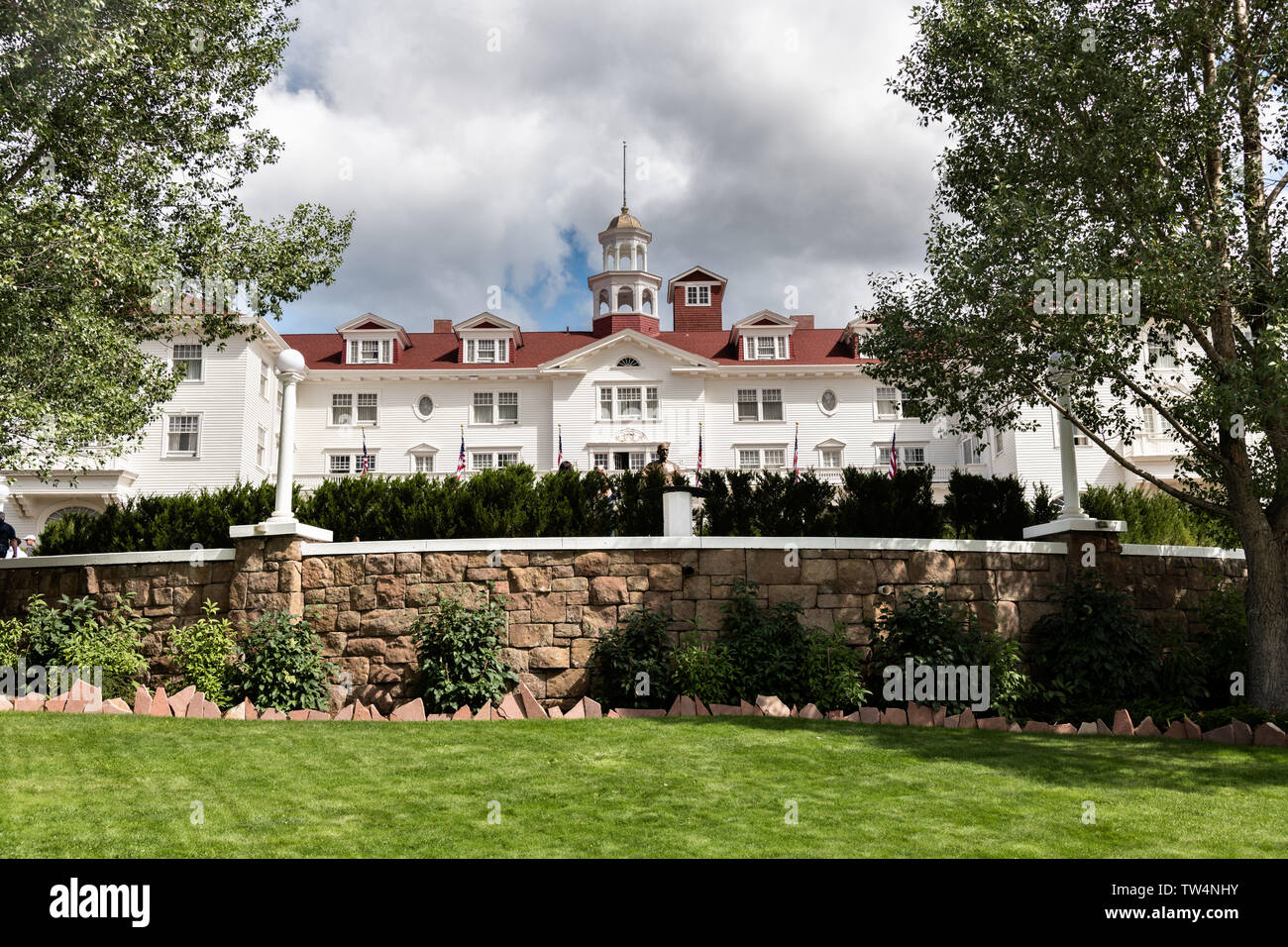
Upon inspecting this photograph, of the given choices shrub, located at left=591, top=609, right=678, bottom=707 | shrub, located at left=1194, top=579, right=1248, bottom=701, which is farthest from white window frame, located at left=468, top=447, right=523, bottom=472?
shrub, located at left=1194, top=579, right=1248, bottom=701

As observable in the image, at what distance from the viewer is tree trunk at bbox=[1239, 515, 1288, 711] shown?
34.9 feet

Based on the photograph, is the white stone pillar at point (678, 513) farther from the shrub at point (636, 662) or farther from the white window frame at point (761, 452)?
the white window frame at point (761, 452)

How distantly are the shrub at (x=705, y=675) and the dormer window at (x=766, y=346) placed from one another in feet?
91.0

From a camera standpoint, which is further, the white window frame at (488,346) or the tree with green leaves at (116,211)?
the white window frame at (488,346)

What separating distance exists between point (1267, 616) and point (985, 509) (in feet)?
11.2

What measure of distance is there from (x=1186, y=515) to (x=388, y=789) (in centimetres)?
1253

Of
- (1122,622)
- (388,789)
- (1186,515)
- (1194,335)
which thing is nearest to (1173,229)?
(1194,335)

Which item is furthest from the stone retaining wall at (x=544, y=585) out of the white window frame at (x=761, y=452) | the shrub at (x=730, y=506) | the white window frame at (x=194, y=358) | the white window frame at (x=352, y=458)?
the white window frame at (x=352, y=458)

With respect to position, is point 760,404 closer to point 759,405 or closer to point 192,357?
point 759,405

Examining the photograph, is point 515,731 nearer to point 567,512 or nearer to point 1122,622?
point 567,512

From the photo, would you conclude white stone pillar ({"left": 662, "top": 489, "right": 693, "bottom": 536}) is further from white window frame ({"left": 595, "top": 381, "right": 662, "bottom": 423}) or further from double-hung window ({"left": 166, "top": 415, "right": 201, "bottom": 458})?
double-hung window ({"left": 166, "top": 415, "right": 201, "bottom": 458})

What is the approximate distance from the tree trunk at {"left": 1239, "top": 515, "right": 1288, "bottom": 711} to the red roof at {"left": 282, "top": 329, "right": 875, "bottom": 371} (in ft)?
85.2

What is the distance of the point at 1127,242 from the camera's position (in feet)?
37.6

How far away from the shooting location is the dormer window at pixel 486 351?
37500 millimetres
